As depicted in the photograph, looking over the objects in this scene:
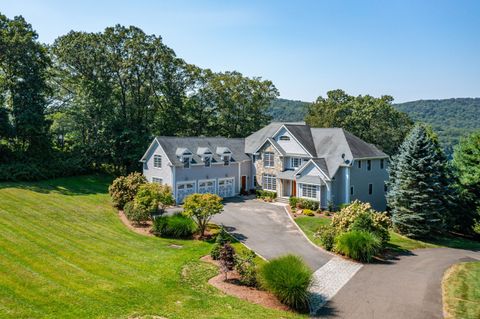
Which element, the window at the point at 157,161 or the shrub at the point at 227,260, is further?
the window at the point at 157,161

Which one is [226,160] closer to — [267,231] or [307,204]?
[307,204]

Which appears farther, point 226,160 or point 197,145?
point 226,160

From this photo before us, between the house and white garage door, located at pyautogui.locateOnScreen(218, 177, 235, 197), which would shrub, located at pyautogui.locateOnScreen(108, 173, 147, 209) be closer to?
the house

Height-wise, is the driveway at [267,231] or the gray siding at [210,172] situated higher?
the gray siding at [210,172]

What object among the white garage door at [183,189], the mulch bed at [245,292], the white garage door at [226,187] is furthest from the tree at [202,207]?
the white garage door at [226,187]

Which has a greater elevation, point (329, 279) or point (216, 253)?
point (216, 253)

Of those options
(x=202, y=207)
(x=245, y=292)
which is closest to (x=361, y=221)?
(x=202, y=207)

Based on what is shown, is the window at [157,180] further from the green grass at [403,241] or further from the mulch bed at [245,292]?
the mulch bed at [245,292]

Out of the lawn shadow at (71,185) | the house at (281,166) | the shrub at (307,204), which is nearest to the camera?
the lawn shadow at (71,185)
